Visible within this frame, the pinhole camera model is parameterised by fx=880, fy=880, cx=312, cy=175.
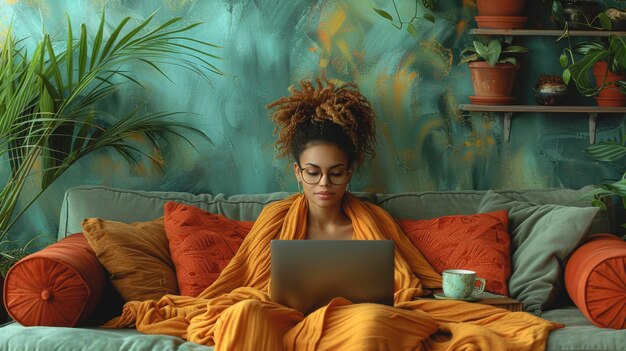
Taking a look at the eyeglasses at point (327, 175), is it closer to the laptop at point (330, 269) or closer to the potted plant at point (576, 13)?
the laptop at point (330, 269)

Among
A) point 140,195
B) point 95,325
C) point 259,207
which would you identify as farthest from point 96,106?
point 95,325

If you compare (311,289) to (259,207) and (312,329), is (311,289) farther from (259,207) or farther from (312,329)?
(259,207)

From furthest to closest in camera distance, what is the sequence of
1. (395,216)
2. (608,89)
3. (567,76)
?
(608,89) → (395,216) → (567,76)

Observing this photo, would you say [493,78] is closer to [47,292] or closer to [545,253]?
[545,253]

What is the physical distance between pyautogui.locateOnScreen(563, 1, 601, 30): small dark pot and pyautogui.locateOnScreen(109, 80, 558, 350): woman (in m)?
0.91

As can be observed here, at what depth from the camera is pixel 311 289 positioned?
262cm

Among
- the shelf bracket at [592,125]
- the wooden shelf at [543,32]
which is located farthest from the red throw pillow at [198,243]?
the shelf bracket at [592,125]

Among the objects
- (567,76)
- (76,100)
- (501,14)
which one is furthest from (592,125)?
(76,100)

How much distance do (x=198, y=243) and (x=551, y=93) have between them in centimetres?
156

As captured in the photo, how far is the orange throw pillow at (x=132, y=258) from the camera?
297 centimetres

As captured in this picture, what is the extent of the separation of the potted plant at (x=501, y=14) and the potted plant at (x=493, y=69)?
0.07 meters

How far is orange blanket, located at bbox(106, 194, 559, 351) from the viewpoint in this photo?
251 centimetres

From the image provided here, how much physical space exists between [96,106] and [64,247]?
0.96 m

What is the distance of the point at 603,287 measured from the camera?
277 cm
